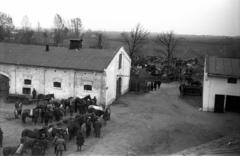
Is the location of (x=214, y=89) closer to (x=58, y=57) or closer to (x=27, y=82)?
(x=58, y=57)

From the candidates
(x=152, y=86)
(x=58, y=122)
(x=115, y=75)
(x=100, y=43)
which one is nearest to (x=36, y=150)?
(x=58, y=122)

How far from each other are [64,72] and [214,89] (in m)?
14.4

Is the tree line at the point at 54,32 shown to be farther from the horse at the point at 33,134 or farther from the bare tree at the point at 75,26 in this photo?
the horse at the point at 33,134

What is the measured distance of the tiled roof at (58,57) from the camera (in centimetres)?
2683

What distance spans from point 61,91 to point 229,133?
1578 centimetres

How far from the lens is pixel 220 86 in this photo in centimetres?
2509

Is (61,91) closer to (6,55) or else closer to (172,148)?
(6,55)

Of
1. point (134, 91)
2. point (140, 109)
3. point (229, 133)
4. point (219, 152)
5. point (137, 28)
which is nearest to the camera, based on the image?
point (219, 152)

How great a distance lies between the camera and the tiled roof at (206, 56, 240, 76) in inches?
990

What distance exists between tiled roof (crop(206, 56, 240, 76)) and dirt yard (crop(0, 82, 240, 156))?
3767 mm

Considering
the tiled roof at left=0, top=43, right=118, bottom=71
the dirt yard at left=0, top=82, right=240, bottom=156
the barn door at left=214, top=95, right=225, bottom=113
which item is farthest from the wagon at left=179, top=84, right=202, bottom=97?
the tiled roof at left=0, top=43, right=118, bottom=71

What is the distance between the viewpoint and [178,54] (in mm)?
93688

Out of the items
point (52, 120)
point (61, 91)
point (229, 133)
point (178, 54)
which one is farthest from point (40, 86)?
point (178, 54)

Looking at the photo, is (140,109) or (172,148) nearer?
(172,148)
